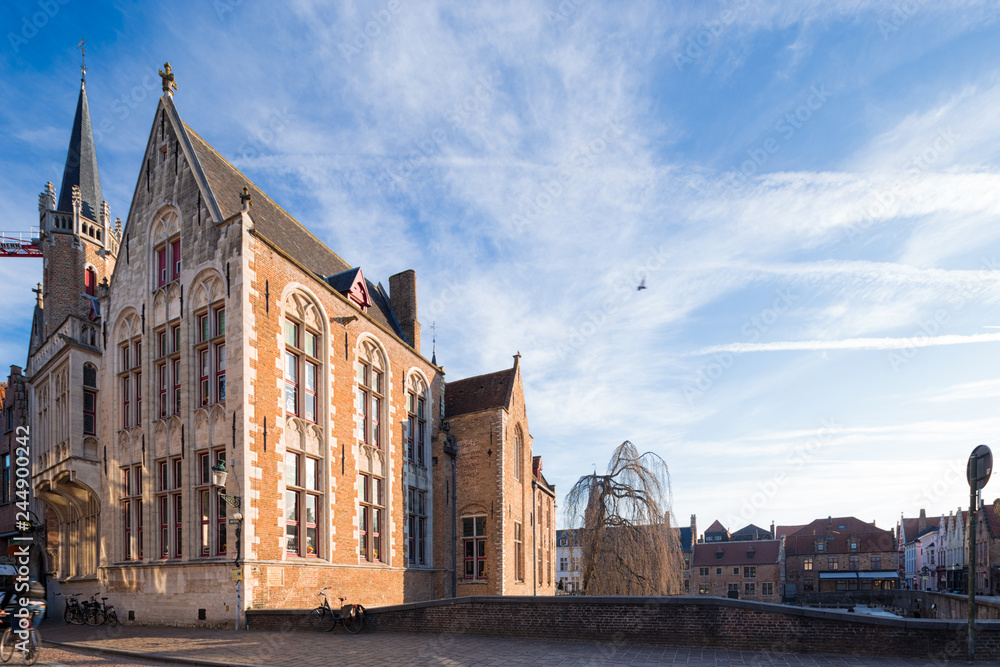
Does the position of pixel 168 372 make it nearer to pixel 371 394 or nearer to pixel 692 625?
pixel 371 394

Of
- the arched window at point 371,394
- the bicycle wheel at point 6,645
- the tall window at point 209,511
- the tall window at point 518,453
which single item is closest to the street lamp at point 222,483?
the tall window at point 209,511

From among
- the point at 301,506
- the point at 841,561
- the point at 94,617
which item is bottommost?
the point at 841,561

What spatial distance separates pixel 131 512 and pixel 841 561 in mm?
86390

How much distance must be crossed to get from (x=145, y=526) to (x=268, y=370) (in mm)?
5841

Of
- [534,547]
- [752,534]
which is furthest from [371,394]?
[752,534]

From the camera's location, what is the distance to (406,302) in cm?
3012

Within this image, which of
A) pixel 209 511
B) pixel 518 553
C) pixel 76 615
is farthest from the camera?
pixel 518 553

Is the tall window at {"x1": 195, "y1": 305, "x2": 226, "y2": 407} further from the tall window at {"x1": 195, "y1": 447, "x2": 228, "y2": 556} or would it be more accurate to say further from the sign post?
the sign post

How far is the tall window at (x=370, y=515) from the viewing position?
72.7ft

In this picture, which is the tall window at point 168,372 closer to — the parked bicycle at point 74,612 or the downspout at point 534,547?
the parked bicycle at point 74,612

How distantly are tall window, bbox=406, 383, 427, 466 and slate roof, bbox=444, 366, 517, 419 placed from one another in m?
2.10

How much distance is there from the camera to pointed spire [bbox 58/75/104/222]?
28766 mm

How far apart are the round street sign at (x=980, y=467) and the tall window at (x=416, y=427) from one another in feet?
65.5

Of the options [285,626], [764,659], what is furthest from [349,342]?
[764,659]
